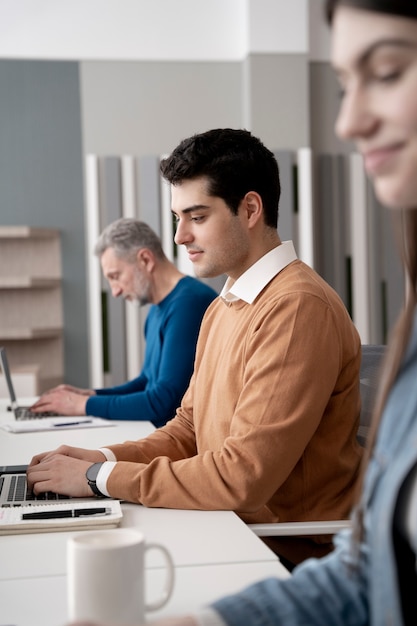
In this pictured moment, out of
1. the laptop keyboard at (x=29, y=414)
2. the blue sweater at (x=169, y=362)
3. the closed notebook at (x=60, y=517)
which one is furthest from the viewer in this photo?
the laptop keyboard at (x=29, y=414)

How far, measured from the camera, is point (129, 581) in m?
0.93

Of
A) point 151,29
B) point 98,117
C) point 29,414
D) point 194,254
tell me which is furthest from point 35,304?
point 194,254

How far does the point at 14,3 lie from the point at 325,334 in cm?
433

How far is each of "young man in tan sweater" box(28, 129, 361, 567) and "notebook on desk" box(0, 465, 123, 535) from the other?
61mm

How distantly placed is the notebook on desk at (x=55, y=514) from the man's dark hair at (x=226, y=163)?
29.7 inches

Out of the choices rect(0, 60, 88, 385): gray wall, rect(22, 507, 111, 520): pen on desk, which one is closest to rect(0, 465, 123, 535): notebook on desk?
rect(22, 507, 111, 520): pen on desk

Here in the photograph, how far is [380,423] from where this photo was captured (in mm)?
885

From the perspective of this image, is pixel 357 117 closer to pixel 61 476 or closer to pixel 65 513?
pixel 65 513

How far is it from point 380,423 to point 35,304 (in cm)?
464

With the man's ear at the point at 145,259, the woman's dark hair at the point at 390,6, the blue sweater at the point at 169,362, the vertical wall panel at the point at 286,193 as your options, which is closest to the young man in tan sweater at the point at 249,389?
the blue sweater at the point at 169,362

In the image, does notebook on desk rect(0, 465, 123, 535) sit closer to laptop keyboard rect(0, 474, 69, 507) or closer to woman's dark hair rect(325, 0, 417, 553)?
laptop keyboard rect(0, 474, 69, 507)

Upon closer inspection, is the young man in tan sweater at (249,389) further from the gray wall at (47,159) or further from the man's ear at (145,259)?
Answer: the gray wall at (47,159)

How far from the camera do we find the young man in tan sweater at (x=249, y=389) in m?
1.58

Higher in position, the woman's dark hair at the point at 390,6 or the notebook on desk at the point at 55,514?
the woman's dark hair at the point at 390,6
